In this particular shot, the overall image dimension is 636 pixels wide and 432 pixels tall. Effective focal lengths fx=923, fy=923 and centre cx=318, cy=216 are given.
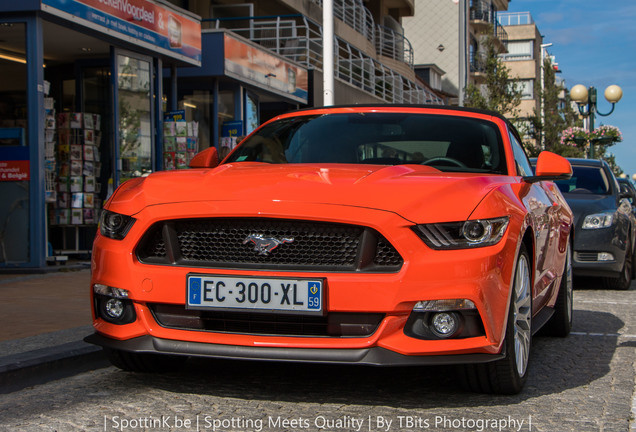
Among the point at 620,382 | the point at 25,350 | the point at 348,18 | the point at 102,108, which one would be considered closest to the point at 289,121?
the point at 25,350

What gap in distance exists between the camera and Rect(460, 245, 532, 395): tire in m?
4.33

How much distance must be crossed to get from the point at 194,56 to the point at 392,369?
1178cm

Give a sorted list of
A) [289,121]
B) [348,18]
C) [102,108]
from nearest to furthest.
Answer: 1. [289,121]
2. [102,108]
3. [348,18]

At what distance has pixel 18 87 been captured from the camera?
37.9ft

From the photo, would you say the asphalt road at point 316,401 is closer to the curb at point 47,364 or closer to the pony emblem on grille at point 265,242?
the curb at point 47,364

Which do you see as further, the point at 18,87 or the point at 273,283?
the point at 18,87

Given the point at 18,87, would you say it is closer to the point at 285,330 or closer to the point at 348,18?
the point at 285,330

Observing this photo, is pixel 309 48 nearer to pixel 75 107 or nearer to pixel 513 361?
pixel 75 107

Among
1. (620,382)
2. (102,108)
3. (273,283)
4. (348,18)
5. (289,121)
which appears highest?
(348,18)

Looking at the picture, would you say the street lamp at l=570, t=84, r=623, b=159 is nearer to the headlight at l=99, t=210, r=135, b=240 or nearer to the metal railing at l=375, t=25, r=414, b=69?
the metal railing at l=375, t=25, r=414, b=69

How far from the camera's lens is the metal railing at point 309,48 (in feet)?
74.5

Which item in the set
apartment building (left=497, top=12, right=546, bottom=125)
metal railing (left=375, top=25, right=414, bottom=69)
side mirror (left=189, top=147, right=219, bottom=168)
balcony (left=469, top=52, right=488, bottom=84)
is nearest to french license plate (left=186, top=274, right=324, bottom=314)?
side mirror (left=189, top=147, right=219, bottom=168)

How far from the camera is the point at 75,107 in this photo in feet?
46.6

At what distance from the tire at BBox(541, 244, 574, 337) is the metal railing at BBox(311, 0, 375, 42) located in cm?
2262
